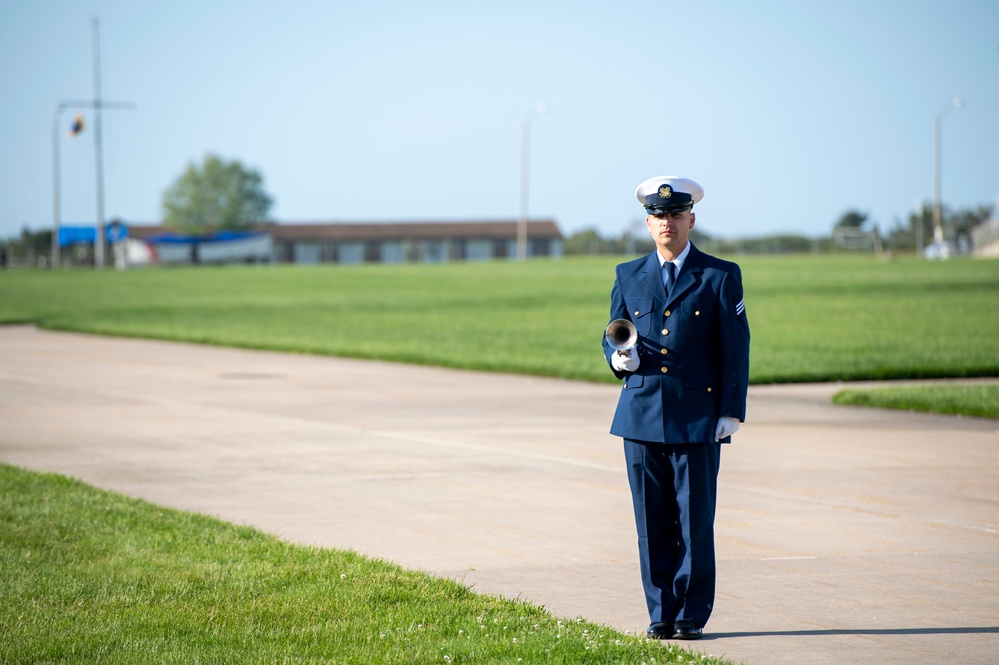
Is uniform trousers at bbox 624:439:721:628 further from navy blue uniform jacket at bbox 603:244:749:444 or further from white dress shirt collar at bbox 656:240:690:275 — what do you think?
white dress shirt collar at bbox 656:240:690:275

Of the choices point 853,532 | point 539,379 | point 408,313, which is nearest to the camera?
point 853,532

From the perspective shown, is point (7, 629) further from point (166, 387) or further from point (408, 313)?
point (408, 313)

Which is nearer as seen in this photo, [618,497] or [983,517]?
[983,517]

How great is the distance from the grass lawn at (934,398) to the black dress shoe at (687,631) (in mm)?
8910

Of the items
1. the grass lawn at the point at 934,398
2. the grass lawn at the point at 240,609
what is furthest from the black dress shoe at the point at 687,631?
the grass lawn at the point at 934,398

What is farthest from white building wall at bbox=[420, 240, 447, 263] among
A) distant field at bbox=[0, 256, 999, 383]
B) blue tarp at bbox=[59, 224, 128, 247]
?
distant field at bbox=[0, 256, 999, 383]

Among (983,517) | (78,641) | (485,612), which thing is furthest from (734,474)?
(78,641)

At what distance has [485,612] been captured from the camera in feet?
19.2

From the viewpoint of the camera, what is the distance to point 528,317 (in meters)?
30.5

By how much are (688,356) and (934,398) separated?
967 cm

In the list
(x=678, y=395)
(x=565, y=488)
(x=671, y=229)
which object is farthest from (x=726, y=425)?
(x=565, y=488)

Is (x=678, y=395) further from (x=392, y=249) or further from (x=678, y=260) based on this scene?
(x=392, y=249)

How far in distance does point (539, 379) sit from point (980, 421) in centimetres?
628

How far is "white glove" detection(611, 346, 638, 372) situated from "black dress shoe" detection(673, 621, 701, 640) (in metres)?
1.13
